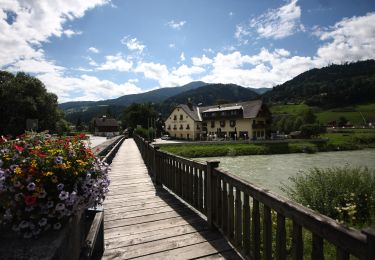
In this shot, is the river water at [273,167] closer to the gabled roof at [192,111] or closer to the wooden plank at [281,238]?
the wooden plank at [281,238]

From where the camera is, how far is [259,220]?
2.94m

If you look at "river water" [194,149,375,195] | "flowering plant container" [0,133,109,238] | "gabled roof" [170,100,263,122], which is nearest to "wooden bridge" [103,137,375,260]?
"flowering plant container" [0,133,109,238]

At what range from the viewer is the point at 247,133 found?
169 feet

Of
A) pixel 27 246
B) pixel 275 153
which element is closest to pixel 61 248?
pixel 27 246

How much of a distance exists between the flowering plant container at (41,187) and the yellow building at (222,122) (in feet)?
162

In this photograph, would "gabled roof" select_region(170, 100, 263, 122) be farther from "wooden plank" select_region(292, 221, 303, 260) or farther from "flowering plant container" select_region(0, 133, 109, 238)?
"flowering plant container" select_region(0, 133, 109, 238)

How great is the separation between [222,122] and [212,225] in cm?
5212

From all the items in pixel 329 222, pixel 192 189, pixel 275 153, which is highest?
pixel 329 222

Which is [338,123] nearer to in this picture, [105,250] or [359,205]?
[359,205]

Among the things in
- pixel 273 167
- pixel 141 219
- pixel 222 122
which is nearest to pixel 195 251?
pixel 141 219

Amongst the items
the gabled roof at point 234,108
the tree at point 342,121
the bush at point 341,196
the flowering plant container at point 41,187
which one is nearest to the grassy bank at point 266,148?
the gabled roof at point 234,108

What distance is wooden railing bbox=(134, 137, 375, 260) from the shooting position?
5.60ft

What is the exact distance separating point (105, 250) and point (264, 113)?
51.7 metres

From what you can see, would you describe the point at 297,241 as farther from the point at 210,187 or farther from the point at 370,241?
the point at 210,187
